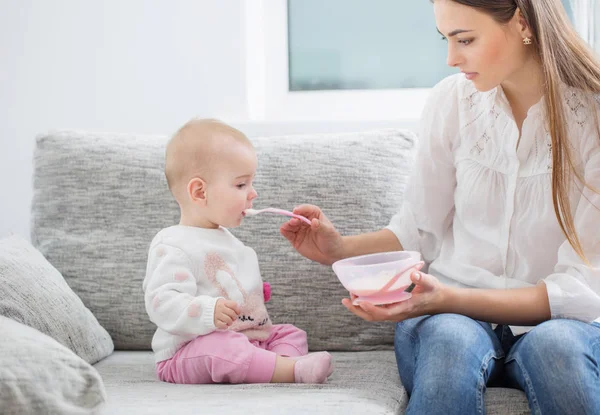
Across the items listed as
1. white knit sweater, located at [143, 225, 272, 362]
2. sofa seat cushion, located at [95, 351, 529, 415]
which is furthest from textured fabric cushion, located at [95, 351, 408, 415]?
white knit sweater, located at [143, 225, 272, 362]

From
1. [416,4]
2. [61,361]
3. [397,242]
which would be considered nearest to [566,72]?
[397,242]

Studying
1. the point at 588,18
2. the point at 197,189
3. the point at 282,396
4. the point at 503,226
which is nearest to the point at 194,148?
the point at 197,189

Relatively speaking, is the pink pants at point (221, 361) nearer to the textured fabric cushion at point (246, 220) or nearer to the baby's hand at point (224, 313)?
the baby's hand at point (224, 313)

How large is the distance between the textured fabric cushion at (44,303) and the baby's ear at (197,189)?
0.38 metres

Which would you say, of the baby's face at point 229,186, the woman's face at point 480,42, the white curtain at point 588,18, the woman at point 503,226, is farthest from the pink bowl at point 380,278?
the white curtain at point 588,18

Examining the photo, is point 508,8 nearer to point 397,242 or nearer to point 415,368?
point 397,242

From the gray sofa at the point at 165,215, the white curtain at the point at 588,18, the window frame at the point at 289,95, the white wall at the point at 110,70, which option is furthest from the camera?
the window frame at the point at 289,95

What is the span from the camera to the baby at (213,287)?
152 centimetres

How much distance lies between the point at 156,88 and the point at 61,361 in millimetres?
1474

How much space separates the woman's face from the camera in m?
1.49

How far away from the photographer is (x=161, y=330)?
1601 millimetres

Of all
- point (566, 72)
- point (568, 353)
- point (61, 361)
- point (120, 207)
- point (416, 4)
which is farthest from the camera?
point (416, 4)

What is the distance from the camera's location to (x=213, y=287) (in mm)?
1586

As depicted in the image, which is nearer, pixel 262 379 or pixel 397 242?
pixel 262 379
